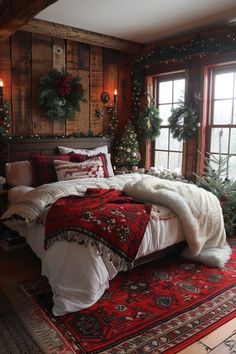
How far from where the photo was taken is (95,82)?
5.18 metres

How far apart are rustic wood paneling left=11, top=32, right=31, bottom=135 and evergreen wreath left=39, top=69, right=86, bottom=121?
0.21m

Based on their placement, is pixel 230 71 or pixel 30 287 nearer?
pixel 30 287

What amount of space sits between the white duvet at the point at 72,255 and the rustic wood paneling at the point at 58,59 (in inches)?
70.9

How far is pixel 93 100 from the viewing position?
17.0 feet

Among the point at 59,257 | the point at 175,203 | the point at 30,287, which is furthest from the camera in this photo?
the point at 175,203

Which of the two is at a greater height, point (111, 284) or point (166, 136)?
point (166, 136)

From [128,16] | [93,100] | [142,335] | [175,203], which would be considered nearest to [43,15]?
[128,16]

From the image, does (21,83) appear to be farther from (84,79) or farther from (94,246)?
(94,246)

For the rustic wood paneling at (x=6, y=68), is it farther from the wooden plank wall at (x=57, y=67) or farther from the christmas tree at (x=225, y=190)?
the christmas tree at (x=225, y=190)

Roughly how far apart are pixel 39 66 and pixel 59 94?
19.4 inches

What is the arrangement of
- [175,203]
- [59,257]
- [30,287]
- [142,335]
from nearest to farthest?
[142,335]
[59,257]
[30,287]
[175,203]

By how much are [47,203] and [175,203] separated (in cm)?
124

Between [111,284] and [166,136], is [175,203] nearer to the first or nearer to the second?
[111,284]

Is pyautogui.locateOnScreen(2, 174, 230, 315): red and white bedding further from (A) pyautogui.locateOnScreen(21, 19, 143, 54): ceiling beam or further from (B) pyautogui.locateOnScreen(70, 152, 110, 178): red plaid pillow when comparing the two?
(A) pyautogui.locateOnScreen(21, 19, 143, 54): ceiling beam
